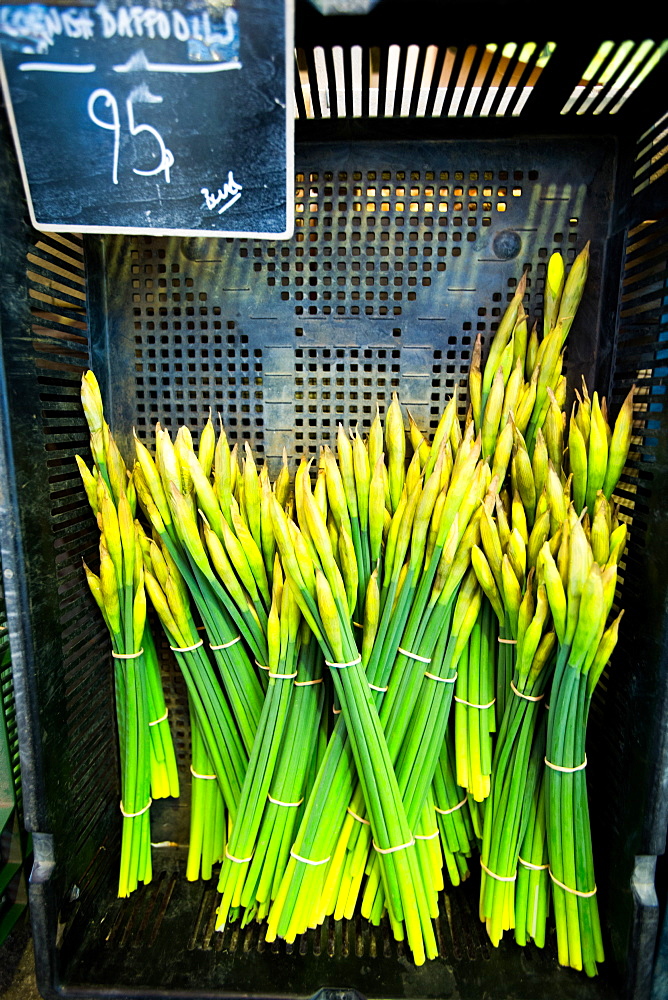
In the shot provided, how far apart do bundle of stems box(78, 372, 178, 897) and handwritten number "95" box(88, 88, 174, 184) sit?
14.9 inches

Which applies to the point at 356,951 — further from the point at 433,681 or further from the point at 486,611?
the point at 486,611

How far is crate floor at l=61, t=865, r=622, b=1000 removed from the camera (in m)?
0.85

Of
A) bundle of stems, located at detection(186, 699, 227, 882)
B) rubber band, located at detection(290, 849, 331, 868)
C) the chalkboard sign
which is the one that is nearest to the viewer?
the chalkboard sign

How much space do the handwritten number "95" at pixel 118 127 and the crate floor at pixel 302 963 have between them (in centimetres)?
121

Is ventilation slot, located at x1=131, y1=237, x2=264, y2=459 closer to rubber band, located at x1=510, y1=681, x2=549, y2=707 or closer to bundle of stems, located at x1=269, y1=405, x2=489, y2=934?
bundle of stems, located at x1=269, y1=405, x2=489, y2=934

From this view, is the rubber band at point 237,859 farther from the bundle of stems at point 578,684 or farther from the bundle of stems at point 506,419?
the bundle of stems at point 578,684

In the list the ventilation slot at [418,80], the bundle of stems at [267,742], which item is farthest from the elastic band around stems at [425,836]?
the ventilation slot at [418,80]

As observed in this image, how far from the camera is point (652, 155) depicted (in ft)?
2.84

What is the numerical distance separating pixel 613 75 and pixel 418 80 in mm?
290

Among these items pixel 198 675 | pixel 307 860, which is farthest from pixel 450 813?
pixel 198 675

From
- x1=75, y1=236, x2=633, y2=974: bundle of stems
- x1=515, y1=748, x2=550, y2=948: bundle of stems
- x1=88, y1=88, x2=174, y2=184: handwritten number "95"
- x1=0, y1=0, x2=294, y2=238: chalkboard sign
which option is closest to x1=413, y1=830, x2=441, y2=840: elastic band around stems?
x1=75, y1=236, x2=633, y2=974: bundle of stems

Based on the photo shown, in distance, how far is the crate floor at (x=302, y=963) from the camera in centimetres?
85

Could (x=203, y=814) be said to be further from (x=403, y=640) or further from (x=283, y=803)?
(x=403, y=640)

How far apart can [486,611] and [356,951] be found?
0.62 meters
